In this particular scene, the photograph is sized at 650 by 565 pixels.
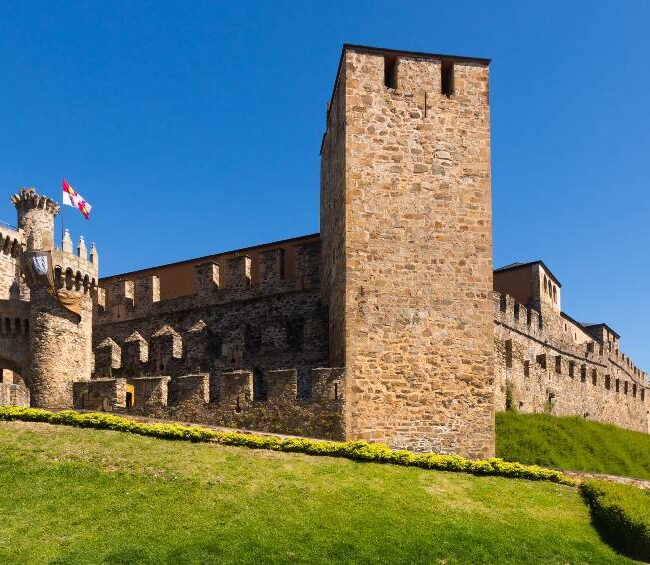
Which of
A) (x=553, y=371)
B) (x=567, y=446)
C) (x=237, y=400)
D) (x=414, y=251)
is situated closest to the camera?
(x=414, y=251)

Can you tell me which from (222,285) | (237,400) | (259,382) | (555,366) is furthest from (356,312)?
(555,366)

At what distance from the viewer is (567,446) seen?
94.2 feet

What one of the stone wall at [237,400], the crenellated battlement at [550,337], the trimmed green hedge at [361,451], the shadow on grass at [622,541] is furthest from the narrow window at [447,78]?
the shadow on grass at [622,541]

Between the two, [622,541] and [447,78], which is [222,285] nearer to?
[447,78]

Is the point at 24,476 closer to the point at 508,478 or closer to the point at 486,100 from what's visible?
the point at 508,478

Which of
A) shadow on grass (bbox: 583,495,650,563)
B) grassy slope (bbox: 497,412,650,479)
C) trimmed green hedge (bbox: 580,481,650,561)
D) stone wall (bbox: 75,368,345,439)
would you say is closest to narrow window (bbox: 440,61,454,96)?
stone wall (bbox: 75,368,345,439)

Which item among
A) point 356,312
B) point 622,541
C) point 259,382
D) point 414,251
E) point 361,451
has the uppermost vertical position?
point 414,251

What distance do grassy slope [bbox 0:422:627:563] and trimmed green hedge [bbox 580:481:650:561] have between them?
0.38 meters

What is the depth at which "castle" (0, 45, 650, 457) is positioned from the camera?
2359 centimetres

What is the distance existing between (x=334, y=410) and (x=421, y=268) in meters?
4.96

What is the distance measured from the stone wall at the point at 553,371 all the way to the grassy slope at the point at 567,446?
7.37 feet

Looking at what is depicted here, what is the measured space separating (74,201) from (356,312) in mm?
16188

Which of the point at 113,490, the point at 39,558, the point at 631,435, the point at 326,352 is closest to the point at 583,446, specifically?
the point at 631,435

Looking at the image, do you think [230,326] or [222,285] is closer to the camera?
[230,326]
